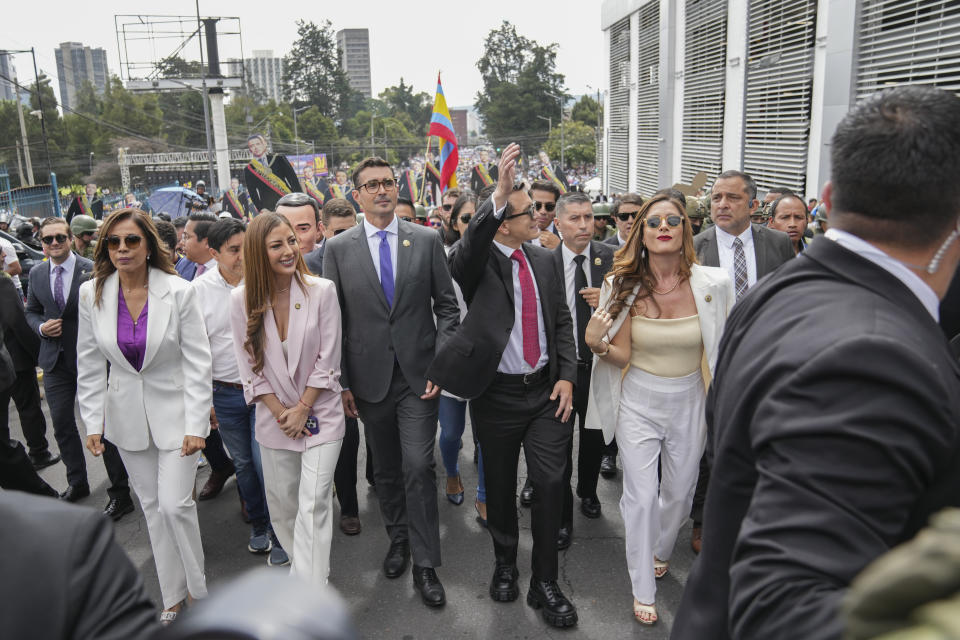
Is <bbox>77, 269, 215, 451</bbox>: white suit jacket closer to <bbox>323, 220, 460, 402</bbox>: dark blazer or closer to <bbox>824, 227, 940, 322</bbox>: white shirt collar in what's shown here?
<bbox>323, 220, 460, 402</bbox>: dark blazer

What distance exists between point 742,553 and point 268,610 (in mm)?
819

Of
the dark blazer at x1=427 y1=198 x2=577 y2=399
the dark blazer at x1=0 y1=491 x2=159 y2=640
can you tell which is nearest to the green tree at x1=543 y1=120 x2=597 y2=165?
the dark blazer at x1=427 y1=198 x2=577 y2=399

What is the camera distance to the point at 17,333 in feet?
19.5

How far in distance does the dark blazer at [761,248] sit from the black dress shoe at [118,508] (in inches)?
175

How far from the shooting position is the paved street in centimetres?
392

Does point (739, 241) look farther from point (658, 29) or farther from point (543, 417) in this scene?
point (658, 29)

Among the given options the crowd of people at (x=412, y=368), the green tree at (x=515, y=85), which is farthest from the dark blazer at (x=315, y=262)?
the green tree at (x=515, y=85)

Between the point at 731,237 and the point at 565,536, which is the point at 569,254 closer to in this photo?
the point at 731,237

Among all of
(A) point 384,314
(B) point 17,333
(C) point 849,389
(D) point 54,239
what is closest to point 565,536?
(A) point 384,314

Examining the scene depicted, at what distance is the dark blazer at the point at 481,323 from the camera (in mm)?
3965

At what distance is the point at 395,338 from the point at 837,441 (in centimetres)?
338


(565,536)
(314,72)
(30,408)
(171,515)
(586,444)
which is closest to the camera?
(171,515)

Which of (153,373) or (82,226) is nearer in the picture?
(153,373)

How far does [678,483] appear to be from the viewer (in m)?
4.05
